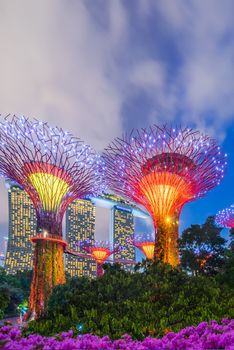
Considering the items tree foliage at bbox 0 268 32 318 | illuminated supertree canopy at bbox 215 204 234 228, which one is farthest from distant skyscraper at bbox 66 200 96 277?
illuminated supertree canopy at bbox 215 204 234 228

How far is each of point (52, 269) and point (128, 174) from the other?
848 cm

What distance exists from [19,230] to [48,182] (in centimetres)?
9991

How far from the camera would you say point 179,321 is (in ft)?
33.6

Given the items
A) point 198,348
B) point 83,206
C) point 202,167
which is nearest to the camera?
point 198,348

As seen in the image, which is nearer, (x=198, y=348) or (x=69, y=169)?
(x=198, y=348)

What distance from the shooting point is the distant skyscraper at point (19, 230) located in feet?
364

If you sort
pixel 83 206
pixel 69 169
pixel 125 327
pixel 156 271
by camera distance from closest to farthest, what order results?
pixel 125 327
pixel 156 271
pixel 69 169
pixel 83 206

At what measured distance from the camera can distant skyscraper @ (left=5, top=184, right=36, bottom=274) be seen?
11081 centimetres

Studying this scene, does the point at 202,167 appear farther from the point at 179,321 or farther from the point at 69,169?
the point at 179,321

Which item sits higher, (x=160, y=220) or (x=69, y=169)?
(x=69, y=169)

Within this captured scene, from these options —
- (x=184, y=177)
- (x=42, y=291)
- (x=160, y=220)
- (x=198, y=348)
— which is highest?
(x=184, y=177)

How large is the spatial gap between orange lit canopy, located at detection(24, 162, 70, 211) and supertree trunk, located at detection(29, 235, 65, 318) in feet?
8.15

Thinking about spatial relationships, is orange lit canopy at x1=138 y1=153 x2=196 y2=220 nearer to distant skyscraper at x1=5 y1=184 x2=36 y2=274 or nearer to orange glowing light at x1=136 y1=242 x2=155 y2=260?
orange glowing light at x1=136 y1=242 x2=155 y2=260

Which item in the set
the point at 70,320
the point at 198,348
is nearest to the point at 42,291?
the point at 70,320
